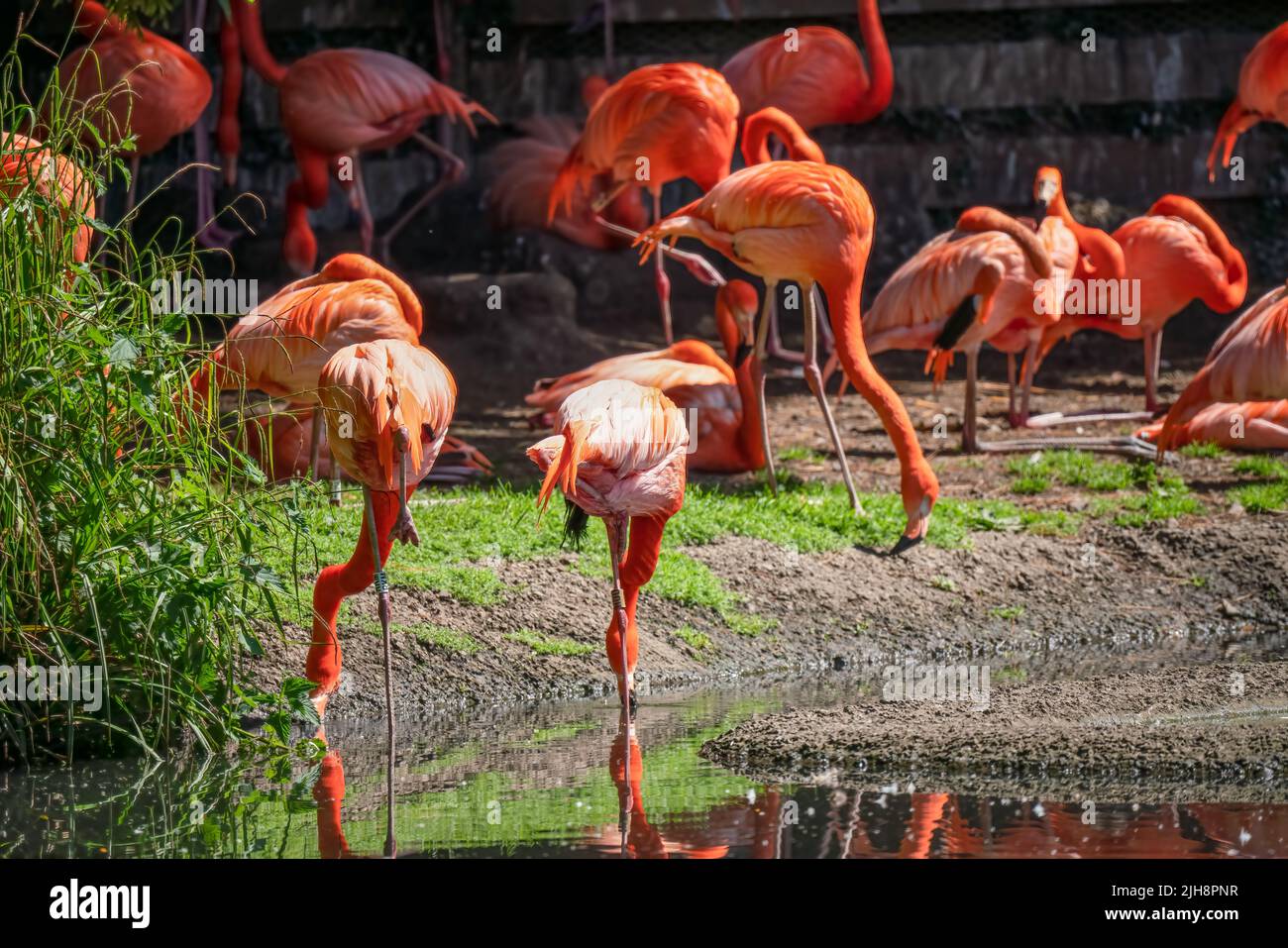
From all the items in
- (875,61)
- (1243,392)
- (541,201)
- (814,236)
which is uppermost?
(875,61)

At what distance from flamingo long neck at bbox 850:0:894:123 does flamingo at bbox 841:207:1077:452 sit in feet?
5.03

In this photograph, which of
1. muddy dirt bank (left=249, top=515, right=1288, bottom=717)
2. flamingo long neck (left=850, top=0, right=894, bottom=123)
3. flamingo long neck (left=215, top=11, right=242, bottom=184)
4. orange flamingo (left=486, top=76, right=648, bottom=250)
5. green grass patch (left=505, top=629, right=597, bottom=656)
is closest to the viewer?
muddy dirt bank (left=249, top=515, right=1288, bottom=717)

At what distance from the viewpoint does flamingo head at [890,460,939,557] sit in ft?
19.7

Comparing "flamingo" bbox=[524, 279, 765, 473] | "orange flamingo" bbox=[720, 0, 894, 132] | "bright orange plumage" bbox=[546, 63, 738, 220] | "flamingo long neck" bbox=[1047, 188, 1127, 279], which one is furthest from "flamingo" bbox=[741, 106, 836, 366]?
"orange flamingo" bbox=[720, 0, 894, 132]

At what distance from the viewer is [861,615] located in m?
5.77

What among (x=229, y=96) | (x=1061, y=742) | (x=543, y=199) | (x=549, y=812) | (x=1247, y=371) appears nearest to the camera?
(x=549, y=812)

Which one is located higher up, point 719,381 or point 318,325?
point 318,325

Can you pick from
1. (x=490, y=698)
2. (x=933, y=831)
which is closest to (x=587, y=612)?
(x=490, y=698)

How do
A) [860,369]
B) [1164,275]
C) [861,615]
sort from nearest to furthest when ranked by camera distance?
[861,615] → [860,369] → [1164,275]

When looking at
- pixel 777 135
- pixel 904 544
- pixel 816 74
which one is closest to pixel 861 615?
pixel 904 544

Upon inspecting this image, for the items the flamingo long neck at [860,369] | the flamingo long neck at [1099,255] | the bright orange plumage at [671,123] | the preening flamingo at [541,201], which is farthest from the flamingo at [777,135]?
the preening flamingo at [541,201]

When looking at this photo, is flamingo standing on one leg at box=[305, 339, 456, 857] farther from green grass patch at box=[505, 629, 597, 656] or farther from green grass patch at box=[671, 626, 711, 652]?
green grass patch at box=[671, 626, 711, 652]

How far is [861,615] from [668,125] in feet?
9.69

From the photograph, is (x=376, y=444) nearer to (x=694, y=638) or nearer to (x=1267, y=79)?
(x=694, y=638)
